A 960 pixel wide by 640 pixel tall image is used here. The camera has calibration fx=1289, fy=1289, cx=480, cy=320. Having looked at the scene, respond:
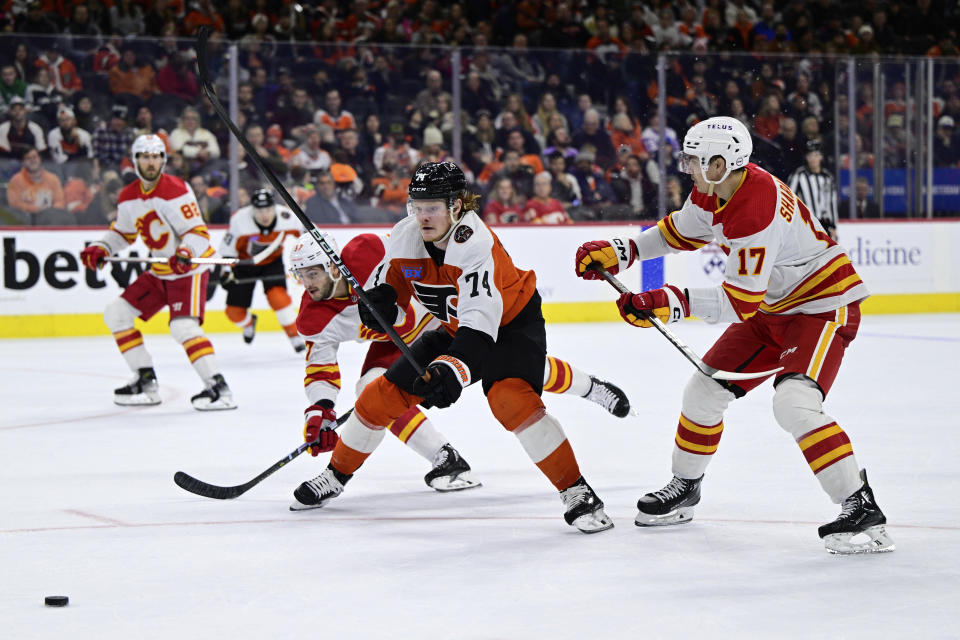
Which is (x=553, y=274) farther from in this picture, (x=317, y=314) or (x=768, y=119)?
(x=317, y=314)

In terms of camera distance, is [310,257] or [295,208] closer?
[295,208]

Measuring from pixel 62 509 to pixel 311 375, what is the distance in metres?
0.79

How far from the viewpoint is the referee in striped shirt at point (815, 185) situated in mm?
9859

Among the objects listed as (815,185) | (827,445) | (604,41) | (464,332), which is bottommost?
(815,185)

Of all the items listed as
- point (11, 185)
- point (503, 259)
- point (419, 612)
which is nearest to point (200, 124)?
point (11, 185)

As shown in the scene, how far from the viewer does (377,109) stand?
31.6 ft

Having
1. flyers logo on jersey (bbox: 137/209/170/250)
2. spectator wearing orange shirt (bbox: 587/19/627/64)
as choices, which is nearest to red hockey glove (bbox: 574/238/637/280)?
flyers logo on jersey (bbox: 137/209/170/250)

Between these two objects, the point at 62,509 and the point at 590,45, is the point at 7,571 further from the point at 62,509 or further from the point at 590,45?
the point at 590,45

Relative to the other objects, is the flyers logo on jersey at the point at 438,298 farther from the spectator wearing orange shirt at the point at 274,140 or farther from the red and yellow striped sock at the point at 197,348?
the spectator wearing orange shirt at the point at 274,140

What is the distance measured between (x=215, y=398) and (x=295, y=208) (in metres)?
2.37

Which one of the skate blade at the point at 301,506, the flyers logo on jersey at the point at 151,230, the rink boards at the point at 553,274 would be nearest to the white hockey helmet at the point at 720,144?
the skate blade at the point at 301,506

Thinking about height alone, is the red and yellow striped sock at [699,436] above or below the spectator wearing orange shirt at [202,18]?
below

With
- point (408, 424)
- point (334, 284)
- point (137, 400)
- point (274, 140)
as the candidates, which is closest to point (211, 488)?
point (408, 424)

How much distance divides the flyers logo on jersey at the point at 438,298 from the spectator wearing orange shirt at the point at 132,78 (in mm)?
6249
